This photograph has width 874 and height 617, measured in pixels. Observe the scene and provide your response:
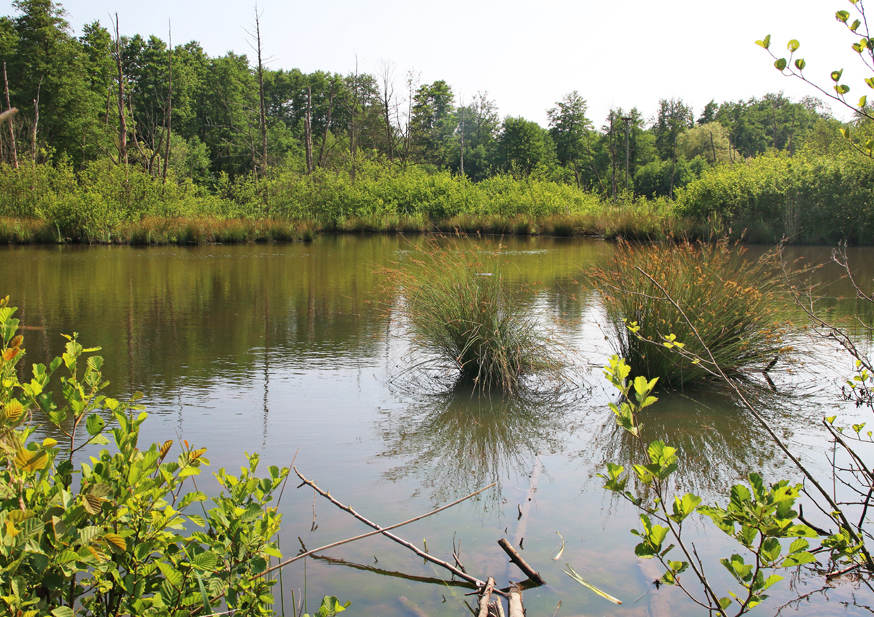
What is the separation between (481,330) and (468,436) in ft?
4.20

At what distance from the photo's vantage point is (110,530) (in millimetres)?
1860

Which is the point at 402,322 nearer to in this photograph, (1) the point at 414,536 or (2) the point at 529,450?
(2) the point at 529,450

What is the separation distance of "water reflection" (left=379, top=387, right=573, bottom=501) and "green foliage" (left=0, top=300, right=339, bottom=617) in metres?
2.01

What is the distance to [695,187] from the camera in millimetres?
27016

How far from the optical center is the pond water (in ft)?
10.3

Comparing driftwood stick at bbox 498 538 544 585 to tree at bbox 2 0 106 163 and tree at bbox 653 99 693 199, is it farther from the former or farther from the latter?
tree at bbox 653 99 693 199

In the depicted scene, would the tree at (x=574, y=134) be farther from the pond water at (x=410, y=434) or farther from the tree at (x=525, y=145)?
the pond water at (x=410, y=434)

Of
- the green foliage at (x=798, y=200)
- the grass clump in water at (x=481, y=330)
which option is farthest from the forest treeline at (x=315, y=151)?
the grass clump in water at (x=481, y=330)

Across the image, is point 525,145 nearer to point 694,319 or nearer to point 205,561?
point 694,319

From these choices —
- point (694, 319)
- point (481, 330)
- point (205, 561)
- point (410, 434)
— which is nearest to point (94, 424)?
point (205, 561)

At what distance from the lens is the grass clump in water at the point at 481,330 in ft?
19.9

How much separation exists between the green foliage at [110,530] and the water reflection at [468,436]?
201 centimetres

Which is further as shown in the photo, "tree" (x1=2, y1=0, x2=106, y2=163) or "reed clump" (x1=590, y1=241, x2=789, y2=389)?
"tree" (x1=2, y1=0, x2=106, y2=163)

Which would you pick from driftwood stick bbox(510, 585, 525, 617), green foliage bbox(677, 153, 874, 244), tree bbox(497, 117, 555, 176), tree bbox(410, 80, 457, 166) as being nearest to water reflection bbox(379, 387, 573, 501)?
driftwood stick bbox(510, 585, 525, 617)
